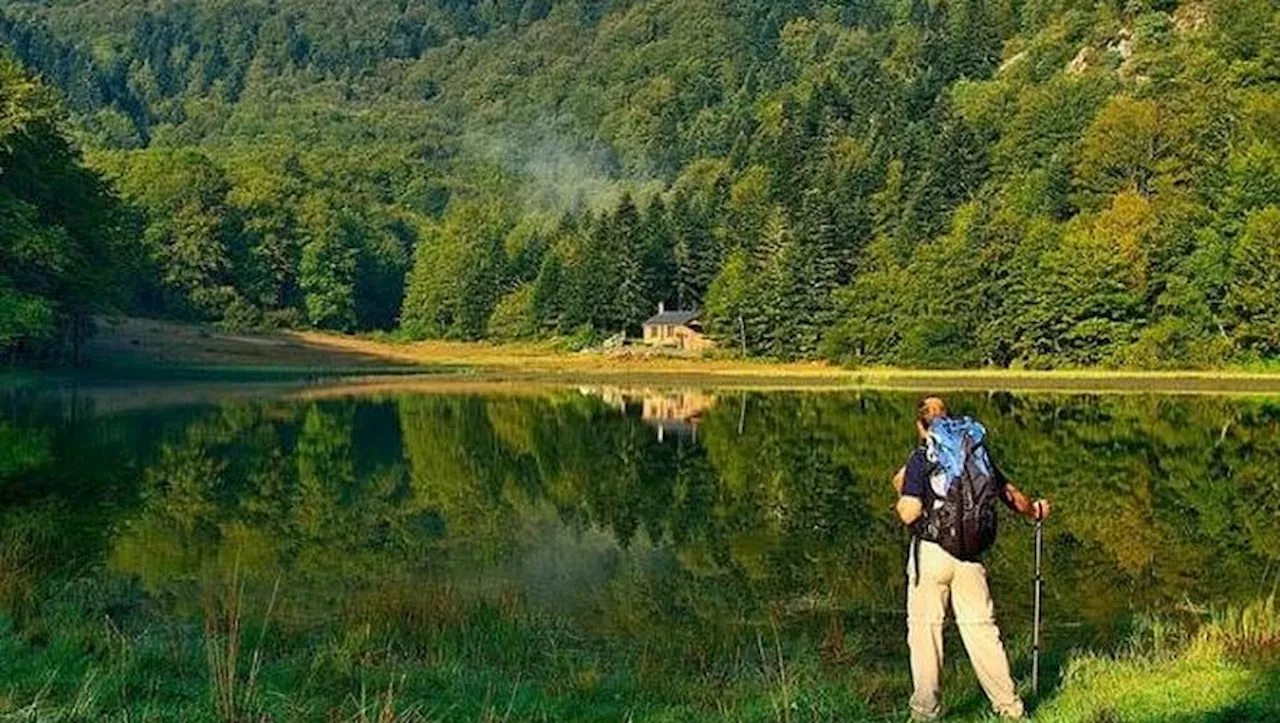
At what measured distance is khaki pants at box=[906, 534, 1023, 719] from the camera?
1024 centimetres

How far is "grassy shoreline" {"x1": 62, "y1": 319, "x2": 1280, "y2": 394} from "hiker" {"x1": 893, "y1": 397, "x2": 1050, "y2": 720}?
6241 cm

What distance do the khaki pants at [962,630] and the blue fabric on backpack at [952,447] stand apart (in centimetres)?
67

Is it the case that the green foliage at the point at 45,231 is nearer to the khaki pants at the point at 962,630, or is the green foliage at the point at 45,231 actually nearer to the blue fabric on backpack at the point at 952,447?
the khaki pants at the point at 962,630

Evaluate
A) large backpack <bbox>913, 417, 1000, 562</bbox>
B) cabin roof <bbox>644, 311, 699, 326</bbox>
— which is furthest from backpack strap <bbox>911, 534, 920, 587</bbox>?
cabin roof <bbox>644, 311, 699, 326</bbox>

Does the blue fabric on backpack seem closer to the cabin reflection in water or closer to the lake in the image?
the lake

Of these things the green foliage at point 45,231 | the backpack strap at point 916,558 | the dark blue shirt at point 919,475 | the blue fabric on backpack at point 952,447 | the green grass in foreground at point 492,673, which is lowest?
the green grass in foreground at point 492,673

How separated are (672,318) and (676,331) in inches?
85.1

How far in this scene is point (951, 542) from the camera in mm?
10094

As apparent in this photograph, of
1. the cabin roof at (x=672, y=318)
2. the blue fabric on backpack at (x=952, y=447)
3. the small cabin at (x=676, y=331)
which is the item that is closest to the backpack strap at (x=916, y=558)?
the blue fabric on backpack at (x=952, y=447)

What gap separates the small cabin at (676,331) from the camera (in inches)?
4584

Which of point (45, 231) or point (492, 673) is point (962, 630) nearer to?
point (492, 673)

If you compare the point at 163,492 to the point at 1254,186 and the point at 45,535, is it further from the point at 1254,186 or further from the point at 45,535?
the point at 1254,186

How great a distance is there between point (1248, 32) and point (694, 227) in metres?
53.9

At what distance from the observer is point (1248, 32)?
395ft
